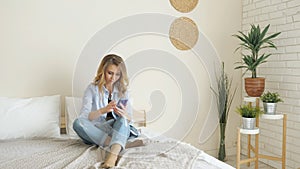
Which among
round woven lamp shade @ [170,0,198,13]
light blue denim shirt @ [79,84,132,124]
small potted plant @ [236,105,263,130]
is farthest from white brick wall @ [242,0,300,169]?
light blue denim shirt @ [79,84,132,124]

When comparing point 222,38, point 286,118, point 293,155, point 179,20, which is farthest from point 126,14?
point 293,155

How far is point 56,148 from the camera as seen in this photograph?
2.17m

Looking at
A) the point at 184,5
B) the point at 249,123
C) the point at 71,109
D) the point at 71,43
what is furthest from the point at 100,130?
the point at 184,5

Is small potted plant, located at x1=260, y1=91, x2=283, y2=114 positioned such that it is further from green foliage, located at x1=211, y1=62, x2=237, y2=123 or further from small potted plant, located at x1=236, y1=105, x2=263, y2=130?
green foliage, located at x1=211, y1=62, x2=237, y2=123

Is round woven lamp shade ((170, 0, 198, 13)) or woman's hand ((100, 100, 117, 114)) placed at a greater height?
round woven lamp shade ((170, 0, 198, 13))

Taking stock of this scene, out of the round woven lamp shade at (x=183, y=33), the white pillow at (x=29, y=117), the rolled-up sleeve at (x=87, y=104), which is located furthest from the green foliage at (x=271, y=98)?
the white pillow at (x=29, y=117)

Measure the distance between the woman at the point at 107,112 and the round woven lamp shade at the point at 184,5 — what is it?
1.21 m

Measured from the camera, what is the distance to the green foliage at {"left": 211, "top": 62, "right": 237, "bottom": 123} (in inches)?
135

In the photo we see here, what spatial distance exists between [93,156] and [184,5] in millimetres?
2076

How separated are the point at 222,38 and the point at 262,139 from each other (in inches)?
48.5

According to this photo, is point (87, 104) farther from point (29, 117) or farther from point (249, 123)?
point (249, 123)

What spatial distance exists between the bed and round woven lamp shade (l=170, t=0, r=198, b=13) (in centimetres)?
149

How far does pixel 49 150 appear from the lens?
6.91 feet

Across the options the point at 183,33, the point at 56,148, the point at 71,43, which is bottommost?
the point at 56,148
